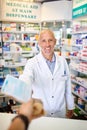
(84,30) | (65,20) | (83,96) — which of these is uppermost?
(65,20)

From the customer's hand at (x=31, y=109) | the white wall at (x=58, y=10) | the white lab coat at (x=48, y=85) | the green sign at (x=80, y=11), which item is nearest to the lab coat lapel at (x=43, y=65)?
the white lab coat at (x=48, y=85)

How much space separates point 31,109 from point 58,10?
14.2 ft

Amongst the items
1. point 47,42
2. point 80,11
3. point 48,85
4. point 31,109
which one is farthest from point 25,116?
point 80,11

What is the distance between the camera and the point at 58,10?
483 centimetres

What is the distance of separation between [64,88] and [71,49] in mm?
2372

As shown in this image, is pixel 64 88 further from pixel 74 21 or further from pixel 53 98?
pixel 74 21

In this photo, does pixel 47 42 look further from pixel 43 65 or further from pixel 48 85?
pixel 48 85

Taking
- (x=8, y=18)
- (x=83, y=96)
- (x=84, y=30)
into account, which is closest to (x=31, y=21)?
(x=8, y=18)

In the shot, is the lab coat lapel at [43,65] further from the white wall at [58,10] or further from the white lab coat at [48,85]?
the white wall at [58,10]

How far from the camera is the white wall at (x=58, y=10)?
4785mm

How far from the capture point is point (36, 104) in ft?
2.75

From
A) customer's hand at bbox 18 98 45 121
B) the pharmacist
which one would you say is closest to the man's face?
the pharmacist

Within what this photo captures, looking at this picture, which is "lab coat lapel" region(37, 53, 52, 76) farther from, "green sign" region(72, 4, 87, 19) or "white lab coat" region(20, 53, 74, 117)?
"green sign" region(72, 4, 87, 19)

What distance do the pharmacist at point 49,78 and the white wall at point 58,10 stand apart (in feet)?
8.94
